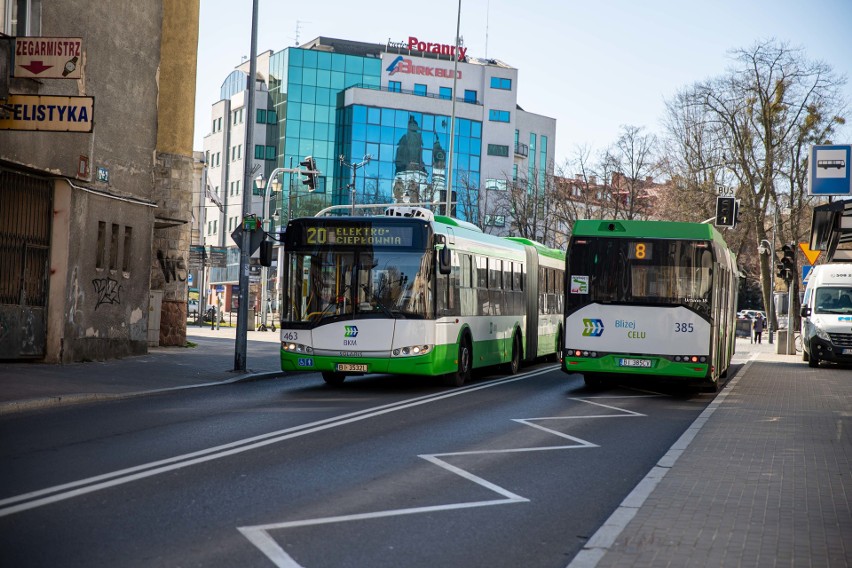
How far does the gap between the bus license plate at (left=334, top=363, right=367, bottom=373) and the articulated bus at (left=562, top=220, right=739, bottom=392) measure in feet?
11.9

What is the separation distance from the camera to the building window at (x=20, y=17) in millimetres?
19625

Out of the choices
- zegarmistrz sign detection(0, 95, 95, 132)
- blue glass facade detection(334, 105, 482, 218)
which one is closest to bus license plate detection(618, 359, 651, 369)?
zegarmistrz sign detection(0, 95, 95, 132)

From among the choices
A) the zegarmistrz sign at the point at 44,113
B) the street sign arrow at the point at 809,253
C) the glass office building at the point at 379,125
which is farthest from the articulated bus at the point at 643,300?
the glass office building at the point at 379,125

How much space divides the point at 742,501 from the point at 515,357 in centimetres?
1641

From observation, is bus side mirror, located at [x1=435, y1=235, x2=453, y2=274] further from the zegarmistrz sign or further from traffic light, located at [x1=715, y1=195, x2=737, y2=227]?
traffic light, located at [x1=715, y1=195, x2=737, y2=227]

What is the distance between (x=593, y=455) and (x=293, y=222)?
904 cm

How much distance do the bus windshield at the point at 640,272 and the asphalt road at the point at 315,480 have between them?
115 inches

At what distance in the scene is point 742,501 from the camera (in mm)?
9000

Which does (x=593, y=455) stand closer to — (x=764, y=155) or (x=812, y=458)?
(x=812, y=458)

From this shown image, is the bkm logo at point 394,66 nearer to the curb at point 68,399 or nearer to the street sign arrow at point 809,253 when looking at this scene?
the street sign arrow at point 809,253

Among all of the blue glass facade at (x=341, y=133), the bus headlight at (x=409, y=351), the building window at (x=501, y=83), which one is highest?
the building window at (x=501, y=83)

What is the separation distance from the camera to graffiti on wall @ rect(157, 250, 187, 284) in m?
32.2

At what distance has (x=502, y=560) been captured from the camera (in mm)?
6902

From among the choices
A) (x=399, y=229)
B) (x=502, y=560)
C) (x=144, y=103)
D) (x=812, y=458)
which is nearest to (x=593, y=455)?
(x=812, y=458)
